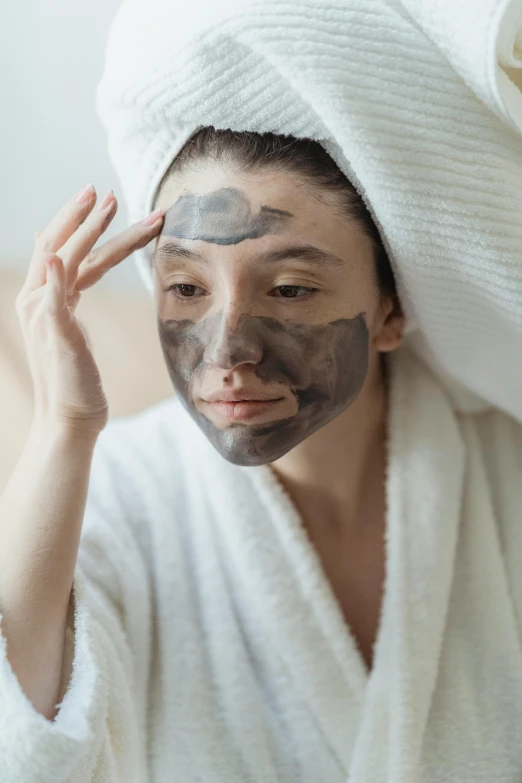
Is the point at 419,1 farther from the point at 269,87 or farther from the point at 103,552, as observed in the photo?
the point at 103,552

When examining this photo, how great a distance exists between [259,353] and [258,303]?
0.18 ft

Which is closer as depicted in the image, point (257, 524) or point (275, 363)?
point (275, 363)

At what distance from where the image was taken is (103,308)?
1.25 meters

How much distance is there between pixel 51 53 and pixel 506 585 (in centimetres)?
97

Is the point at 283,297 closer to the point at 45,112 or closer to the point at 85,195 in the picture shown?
the point at 85,195

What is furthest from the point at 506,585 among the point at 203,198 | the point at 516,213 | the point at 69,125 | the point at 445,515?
the point at 69,125

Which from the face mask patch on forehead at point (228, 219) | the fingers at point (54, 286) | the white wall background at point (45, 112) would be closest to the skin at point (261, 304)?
the face mask patch on forehead at point (228, 219)

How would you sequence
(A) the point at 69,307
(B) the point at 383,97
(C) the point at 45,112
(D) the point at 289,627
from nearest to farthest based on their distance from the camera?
(B) the point at 383,97 → (A) the point at 69,307 → (D) the point at 289,627 → (C) the point at 45,112

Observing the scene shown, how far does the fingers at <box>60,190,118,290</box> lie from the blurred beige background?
326 millimetres

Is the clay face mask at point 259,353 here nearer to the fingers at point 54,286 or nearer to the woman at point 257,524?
the woman at point 257,524

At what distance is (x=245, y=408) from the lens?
864 mm

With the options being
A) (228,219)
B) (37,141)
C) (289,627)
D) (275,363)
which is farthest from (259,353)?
(37,141)

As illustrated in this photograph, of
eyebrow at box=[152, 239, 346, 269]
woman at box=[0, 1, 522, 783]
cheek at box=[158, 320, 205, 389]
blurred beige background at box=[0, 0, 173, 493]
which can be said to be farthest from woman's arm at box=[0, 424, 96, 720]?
blurred beige background at box=[0, 0, 173, 493]

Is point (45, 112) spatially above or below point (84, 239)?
above
